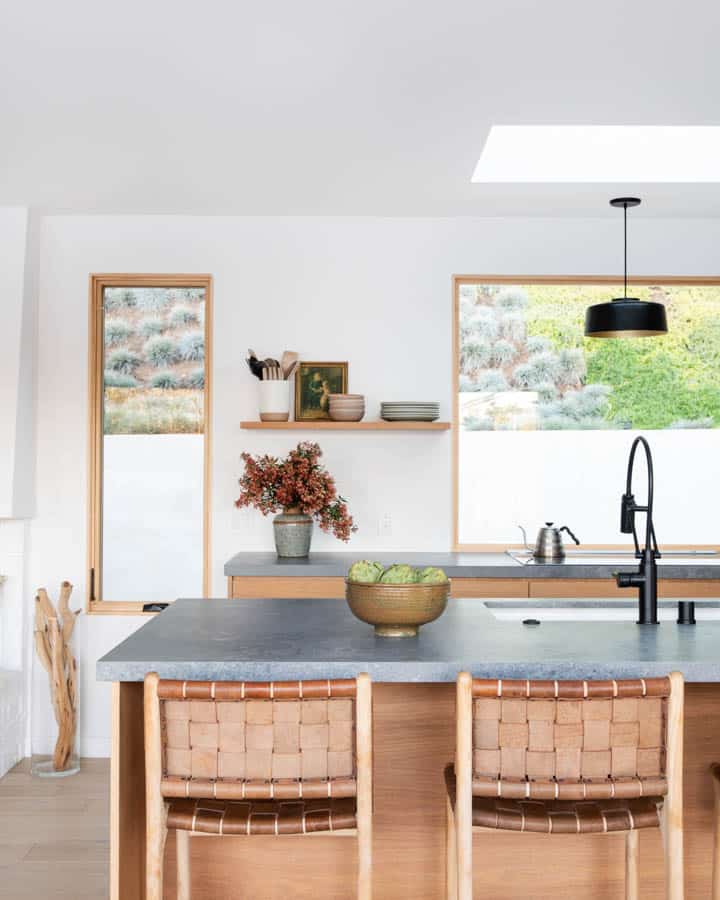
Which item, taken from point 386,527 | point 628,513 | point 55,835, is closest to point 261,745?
point 628,513

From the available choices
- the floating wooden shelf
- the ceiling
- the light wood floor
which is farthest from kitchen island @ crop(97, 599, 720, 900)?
the floating wooden shelf

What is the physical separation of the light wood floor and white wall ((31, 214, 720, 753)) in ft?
1.86

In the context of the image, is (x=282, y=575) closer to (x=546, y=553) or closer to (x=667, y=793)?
(x=546, y=553)

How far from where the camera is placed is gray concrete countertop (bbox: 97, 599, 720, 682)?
7.63ft

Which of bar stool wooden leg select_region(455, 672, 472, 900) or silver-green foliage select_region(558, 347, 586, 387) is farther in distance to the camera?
silver-green foliage select_region(558, 347, 586, 387)

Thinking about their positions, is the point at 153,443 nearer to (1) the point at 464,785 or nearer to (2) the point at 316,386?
(2) the point at 316,386

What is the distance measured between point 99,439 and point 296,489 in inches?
43.7

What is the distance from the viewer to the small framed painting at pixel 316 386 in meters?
5.19

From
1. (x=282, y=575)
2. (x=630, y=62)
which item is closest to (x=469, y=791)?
(x=630, y=62)

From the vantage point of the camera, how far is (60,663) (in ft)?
16.1

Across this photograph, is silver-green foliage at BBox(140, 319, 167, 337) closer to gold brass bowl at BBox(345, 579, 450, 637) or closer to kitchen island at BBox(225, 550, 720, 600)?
kitchen island at BBox(225, 550, 720, 600)

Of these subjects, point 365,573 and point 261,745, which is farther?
point 365,573

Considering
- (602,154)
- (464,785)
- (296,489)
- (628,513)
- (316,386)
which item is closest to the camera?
(464,785)

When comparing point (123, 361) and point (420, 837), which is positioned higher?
point (123, 361)
